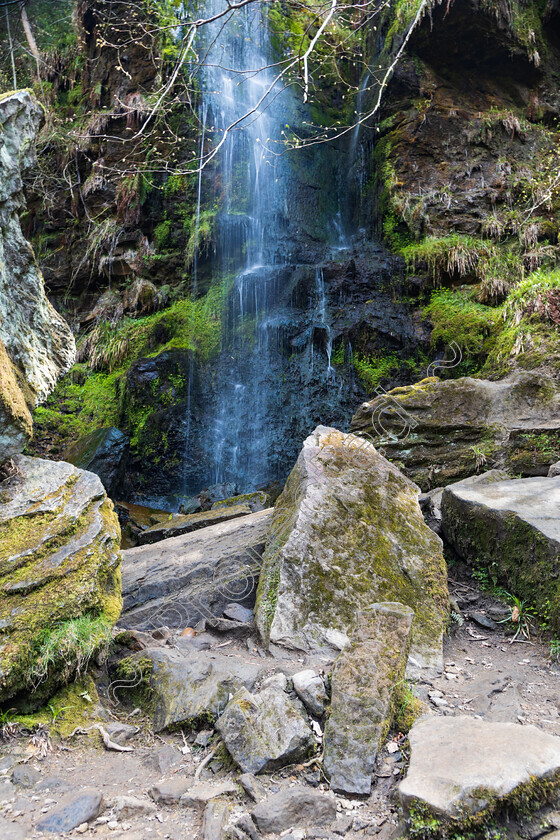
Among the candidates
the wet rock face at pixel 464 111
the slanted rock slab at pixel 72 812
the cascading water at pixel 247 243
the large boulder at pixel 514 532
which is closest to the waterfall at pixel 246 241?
the cascading water at pixel 247 243

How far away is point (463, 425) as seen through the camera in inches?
206

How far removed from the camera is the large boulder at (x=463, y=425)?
4.90 m

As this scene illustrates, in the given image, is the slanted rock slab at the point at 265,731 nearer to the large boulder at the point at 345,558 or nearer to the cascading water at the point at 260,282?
the large boulder at the point at 345,558

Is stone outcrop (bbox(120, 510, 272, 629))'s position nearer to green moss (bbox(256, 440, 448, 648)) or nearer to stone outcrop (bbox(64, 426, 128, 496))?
green moss (bbox(256, 440, 448, 648))

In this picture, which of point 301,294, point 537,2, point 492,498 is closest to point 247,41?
point 537,2

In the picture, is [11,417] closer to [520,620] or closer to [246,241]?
[520,620]

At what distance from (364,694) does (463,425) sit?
3.48m

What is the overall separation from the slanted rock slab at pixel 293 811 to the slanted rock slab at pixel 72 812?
1.90ft

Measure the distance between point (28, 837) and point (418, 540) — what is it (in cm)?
259

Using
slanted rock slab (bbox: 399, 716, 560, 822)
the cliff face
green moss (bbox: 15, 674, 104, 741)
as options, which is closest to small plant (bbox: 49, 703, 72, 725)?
green moss (bbox: 15, 674, 104, 741)

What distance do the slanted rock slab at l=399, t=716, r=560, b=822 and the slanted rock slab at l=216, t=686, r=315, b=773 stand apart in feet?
1.60

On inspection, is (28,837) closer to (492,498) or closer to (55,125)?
(492,498)

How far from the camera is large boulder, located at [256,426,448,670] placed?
10.3 feet

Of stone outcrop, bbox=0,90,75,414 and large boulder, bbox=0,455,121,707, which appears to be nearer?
large boulder, bbox=0,455,121,707
